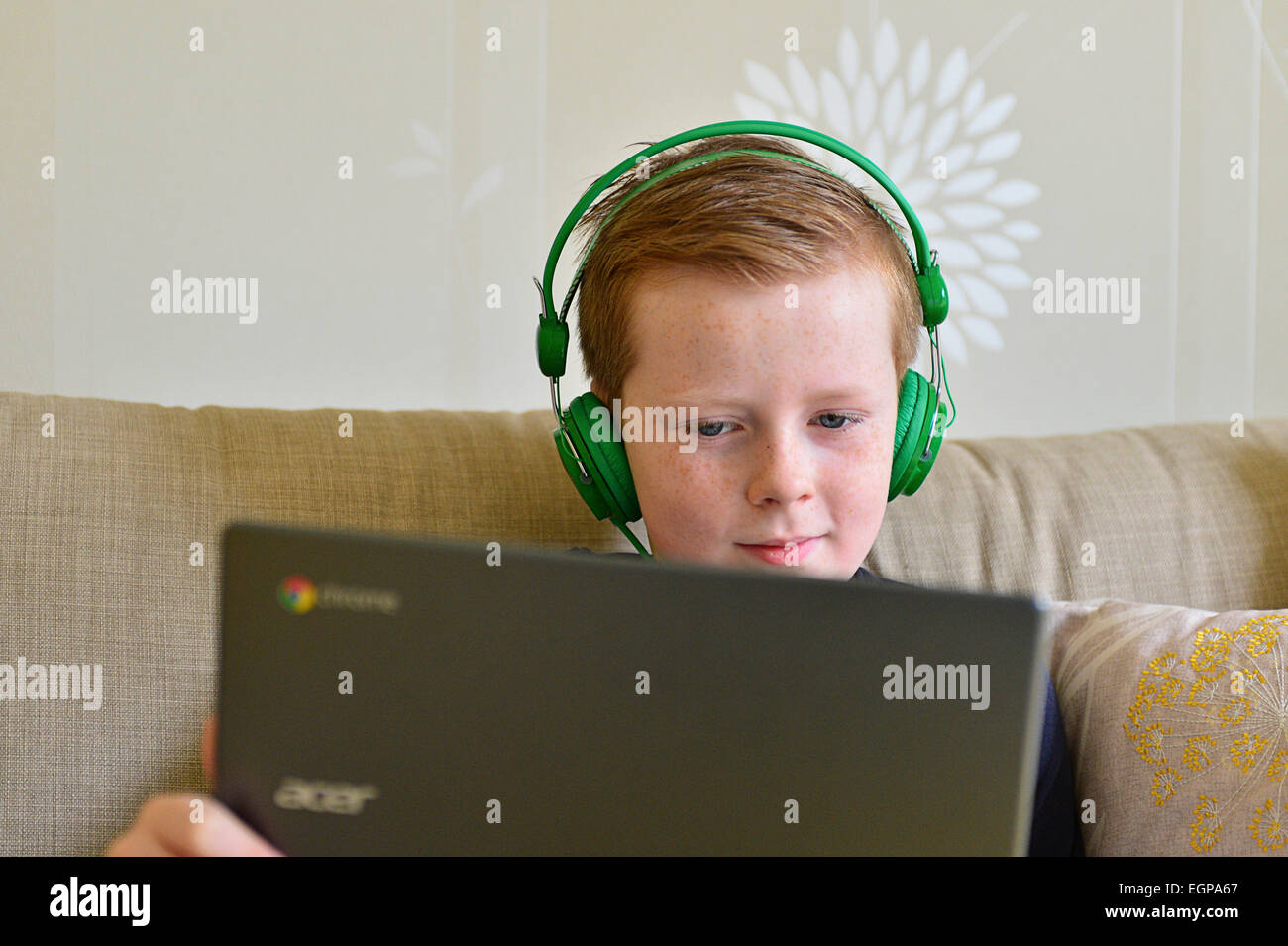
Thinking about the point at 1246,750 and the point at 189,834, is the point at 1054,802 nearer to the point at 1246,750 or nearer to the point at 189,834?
the point at 1246,750

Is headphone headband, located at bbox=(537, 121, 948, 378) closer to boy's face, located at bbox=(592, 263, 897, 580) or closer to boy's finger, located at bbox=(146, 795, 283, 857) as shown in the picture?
boy's face, located at bbox=(592, 263, 897, 580)

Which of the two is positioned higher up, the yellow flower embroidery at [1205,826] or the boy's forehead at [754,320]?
the boy's forehead at [754,320]

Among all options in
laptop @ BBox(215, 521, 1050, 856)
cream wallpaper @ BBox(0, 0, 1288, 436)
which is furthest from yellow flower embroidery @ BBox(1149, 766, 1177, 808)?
cream wallpaper @ BBox(0, 0, 1288, 436)

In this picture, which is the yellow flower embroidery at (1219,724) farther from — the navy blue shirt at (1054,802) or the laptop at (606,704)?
the laptop at (606,704)

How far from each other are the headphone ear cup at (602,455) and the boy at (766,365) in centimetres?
2

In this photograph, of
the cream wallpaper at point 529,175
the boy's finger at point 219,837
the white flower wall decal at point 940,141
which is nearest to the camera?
the boy's finger at point 219,837

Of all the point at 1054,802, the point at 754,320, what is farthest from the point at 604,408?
the point at 1054,802

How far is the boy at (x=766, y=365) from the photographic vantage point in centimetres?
91

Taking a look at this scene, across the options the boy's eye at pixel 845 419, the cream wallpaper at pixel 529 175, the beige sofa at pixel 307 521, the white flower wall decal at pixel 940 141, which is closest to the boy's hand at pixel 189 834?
the beige sofa at pixel 307 521

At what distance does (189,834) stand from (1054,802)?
0.75 metres

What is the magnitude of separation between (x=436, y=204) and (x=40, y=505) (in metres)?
0.87

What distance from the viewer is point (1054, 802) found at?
0.98m
